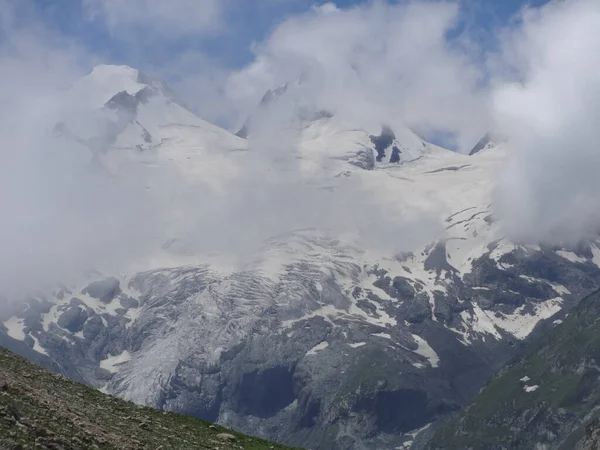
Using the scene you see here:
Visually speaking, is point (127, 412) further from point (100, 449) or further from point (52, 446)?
point (52, 446)

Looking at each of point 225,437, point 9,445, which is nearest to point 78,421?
point 9,445

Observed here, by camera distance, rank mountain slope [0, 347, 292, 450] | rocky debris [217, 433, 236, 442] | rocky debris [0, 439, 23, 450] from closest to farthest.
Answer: rocky debris [0, 439, 23, 450], mountain slope [0, 347, 292, 450], rocky debris [217, 433, 236, 442]

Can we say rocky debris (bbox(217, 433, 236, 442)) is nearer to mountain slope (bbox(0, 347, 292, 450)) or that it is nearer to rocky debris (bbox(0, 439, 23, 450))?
mountain slope (bbox(0, 347, 292, 450))

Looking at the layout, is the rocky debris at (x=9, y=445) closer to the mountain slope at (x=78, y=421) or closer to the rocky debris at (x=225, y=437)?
the mountain slope at (x=78, y=421)

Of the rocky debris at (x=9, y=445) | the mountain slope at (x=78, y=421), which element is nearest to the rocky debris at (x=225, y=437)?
the mountain slope at (x=78, y=421)

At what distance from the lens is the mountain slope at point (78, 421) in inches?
1624

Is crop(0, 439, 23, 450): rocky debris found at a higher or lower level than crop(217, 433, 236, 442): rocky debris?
lower

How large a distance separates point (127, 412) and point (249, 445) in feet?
26.1

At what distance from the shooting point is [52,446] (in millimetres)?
40219

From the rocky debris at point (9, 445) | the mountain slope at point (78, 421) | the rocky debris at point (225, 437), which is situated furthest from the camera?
the rocky debris at point (225, 437)

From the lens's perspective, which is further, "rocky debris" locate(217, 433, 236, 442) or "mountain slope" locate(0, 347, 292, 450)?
"rocky debris" locate(217, 433, 236, 442)

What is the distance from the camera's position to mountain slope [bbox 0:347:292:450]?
135 ft

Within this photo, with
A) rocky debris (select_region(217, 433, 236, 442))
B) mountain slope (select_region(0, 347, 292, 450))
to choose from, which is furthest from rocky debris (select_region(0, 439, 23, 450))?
rocky debris (select_region(217, 433, 236, 442))

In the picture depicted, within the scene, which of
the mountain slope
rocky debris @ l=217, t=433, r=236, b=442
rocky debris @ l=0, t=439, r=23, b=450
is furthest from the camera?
rocky debris @ l=217, t=433, r=236, b=442
